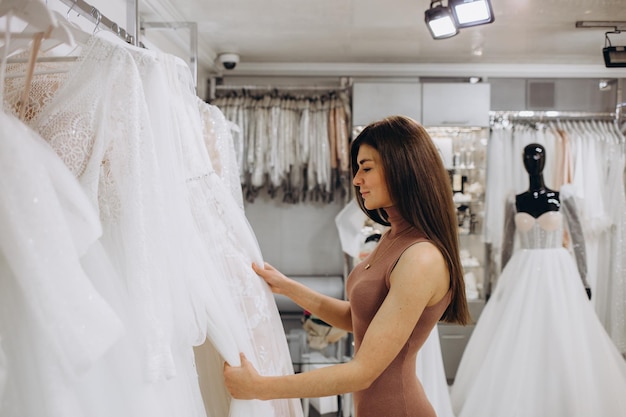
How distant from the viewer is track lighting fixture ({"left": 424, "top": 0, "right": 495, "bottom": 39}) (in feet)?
8.50

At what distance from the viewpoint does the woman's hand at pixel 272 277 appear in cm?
155

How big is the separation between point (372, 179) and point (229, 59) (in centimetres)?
307

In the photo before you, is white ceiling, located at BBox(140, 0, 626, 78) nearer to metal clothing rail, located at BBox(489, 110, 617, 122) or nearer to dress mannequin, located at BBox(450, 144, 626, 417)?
metal clothing rail, located at BBox(489, 110, 617, 122)

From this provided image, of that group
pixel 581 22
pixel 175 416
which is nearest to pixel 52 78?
pixel 175 416

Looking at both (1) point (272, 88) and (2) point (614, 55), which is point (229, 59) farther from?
(2) point (614, 55)

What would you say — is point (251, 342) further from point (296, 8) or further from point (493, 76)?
point (493, 76)

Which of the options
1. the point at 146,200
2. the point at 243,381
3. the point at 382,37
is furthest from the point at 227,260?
the point at 382,37

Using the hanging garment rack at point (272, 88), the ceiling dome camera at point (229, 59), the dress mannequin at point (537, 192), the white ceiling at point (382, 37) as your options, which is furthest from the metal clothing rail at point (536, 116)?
the ceiling dome camera at point (229, 59)

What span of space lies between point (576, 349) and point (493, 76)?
2.47 meters

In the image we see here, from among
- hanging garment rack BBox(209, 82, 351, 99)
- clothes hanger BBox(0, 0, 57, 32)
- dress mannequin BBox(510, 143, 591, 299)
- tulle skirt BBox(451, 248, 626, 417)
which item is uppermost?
hanging garment rack BBox(209, 82, 351, 99)

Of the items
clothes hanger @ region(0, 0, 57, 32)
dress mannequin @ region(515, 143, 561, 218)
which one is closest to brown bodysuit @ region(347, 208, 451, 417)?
clothes hanger @ region(0, 0, 57, 32)

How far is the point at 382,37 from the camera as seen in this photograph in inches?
148

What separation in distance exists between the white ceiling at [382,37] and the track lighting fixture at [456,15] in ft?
0.81

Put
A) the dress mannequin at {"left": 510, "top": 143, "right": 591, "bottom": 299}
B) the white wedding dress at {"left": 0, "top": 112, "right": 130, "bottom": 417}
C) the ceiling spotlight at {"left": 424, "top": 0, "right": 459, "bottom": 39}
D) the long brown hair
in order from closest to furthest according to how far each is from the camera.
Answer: the white wedding dress at {"left": 0, "top": 112, "right": 130, "bottom": 417}, the long brown hair, the ceiling spotlight at {"left": 424, "top": 0, "right": 459, "bottom": 39}, the dress mannequin at {"left": 510, "top": 143, "right": 591, "bottom": 299}
